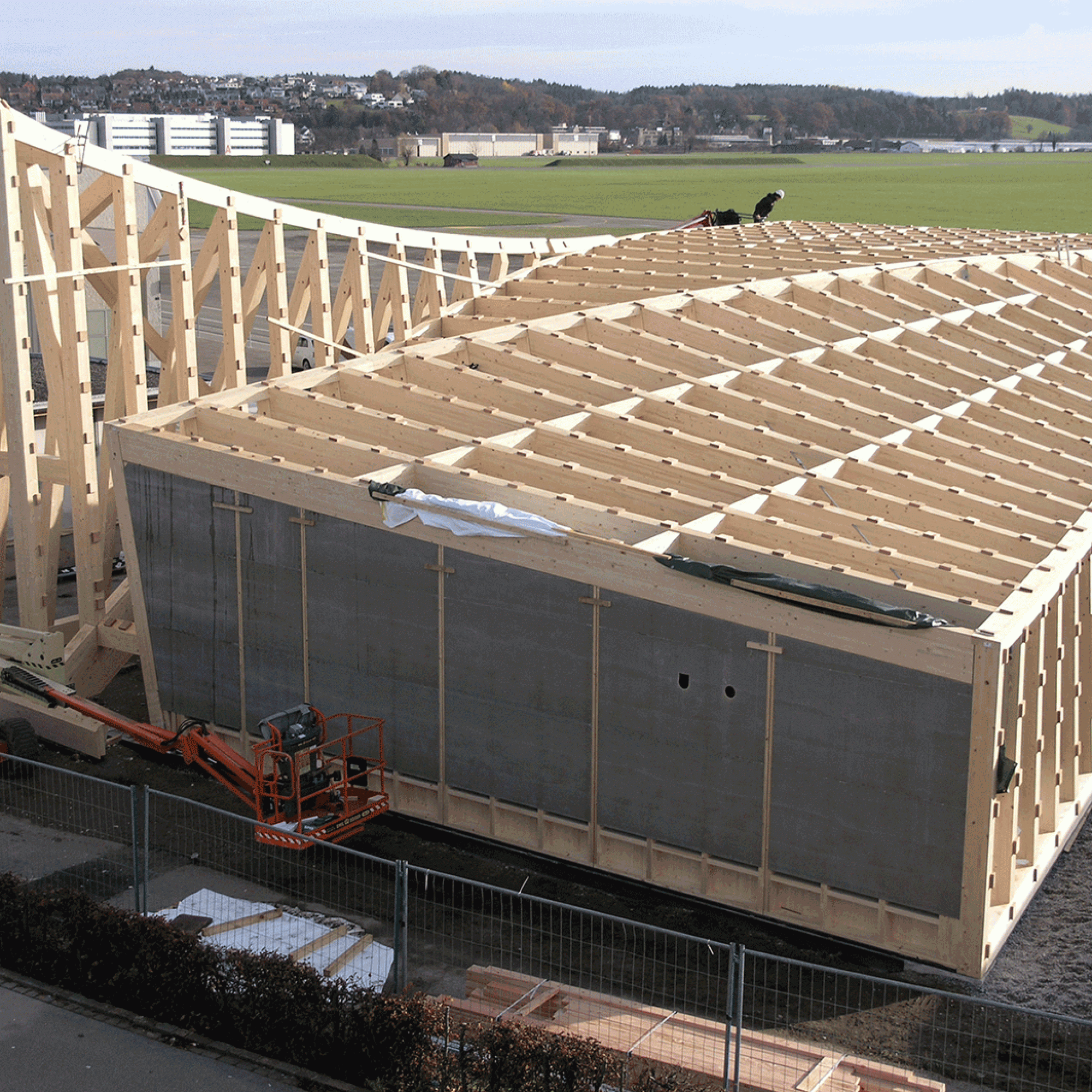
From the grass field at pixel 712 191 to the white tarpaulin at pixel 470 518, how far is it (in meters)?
69.4

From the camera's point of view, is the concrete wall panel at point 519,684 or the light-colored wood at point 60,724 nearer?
the concrete wall panel at point 519,684

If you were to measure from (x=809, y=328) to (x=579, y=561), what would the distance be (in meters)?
8.77

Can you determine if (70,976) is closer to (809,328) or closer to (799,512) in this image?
(799,512)

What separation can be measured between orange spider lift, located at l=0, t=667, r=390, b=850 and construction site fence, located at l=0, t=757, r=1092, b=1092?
324mm

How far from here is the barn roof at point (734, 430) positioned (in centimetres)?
1259

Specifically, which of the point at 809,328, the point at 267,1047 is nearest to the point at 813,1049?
the point at 267,1047

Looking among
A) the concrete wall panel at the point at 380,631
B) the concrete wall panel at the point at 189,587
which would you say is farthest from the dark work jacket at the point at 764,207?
the concrete wall panel at the point at 380,631

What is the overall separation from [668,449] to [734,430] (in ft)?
2.91

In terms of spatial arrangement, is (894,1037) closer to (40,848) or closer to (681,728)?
(681,728)

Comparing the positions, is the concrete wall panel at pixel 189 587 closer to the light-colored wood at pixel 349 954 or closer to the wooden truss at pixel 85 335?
the wooden truss at pixel 85 335

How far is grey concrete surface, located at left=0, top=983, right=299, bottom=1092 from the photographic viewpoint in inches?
375

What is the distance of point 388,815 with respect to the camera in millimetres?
14281

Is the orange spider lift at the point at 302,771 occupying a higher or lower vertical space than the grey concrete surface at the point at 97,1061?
higher

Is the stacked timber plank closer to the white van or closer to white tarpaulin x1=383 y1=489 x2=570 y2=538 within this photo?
white tarpaulin x1=383 y1=489 x2=570 y2=538
